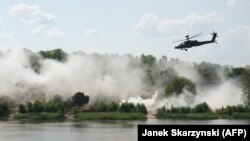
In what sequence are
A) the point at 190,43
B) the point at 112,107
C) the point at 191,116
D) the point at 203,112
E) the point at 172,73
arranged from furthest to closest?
the point at 172,73
the point at 112,107
the point at 203,112
the point at 191,116
the point at 190,43

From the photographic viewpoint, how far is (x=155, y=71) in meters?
123

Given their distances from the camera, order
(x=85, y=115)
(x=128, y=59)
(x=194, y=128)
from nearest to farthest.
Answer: (x=194, y=128) → (x=85, y=115) → (x=128, y=59)

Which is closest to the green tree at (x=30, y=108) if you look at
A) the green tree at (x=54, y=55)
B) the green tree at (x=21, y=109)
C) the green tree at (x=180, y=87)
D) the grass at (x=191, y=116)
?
the green tree at (x=21, y=109)

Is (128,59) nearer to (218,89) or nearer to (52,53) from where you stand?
(52,53)

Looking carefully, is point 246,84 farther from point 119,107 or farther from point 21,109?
point 21,109

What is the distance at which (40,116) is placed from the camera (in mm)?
86438

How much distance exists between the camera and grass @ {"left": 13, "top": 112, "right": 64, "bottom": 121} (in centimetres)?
8550


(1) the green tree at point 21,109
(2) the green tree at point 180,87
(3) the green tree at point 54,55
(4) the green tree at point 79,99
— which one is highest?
(3) the green tree at point 54,55

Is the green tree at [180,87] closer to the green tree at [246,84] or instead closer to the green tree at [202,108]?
the green tree at [202,108]

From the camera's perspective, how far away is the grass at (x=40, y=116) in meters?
85.5

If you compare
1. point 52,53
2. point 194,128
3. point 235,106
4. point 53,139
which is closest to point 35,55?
point 52,53

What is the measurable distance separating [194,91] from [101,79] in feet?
67.2

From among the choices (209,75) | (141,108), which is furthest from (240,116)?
(209,75)

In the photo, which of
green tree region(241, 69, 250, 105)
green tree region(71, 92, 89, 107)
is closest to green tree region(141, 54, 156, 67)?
green tree region(241, 69, 250, 105)
